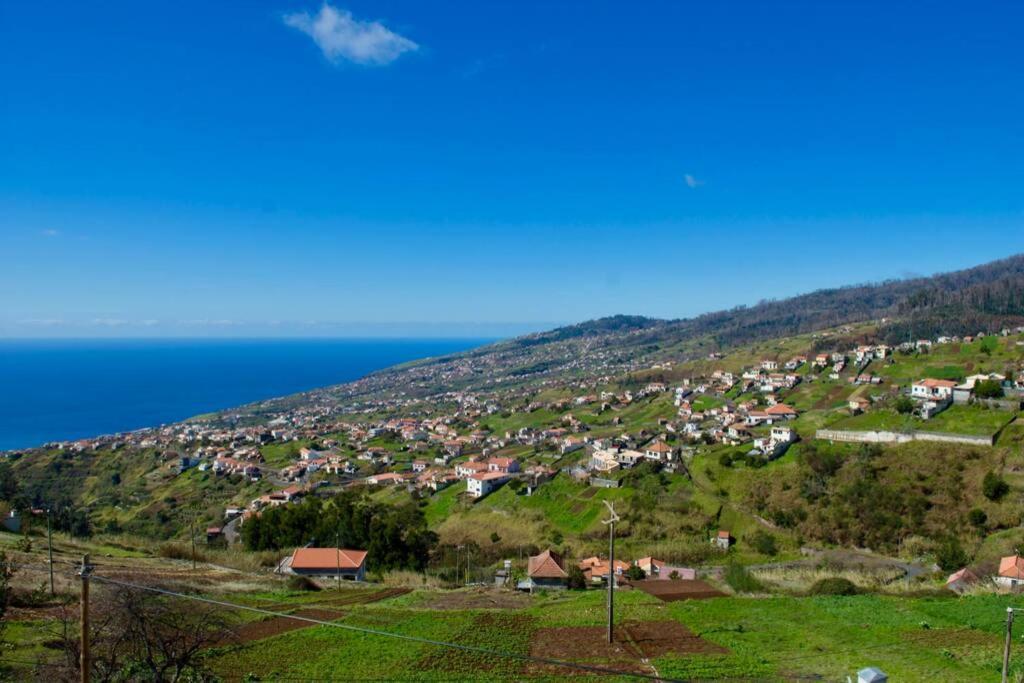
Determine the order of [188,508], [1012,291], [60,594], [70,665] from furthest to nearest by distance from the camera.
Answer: [1012,291], [188,508], [60,594], [70,665]

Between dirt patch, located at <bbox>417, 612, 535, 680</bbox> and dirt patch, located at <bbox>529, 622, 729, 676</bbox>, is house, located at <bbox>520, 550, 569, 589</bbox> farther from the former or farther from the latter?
dirt patch, located at <bbox>529, 622, 729, 676</bbox>

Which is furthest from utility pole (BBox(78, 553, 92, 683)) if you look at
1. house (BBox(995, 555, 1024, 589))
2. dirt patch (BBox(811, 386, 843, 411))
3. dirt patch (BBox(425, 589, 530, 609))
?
dirt patch (BBox(811, 386, 843, 411))

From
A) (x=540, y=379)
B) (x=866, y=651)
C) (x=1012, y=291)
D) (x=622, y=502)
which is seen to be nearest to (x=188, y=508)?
(x=622, y=502)

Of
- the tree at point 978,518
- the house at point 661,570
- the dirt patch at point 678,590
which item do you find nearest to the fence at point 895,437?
the tree at point 978,518

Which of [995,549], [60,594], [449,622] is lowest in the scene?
[995,549]

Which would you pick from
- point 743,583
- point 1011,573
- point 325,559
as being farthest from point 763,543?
point 325,559

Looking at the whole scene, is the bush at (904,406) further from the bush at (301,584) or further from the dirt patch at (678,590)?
the bush at (301,584)

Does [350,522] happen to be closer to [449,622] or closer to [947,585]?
[449,622]

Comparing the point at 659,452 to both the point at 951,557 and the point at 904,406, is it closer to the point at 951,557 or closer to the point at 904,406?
the point at 904,406
